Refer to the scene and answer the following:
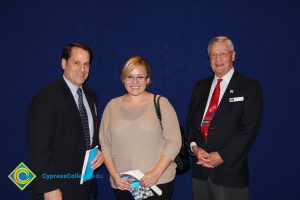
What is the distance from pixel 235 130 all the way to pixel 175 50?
3.90 feet

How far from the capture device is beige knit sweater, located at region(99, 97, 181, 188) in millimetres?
2090

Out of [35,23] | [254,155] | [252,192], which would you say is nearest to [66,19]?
[35,23]

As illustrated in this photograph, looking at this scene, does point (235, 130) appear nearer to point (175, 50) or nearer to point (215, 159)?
point (215, 159)

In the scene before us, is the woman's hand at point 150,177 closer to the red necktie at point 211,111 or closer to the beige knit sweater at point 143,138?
the beige knit sweater at point 143,138

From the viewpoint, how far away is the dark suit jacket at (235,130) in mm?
2162

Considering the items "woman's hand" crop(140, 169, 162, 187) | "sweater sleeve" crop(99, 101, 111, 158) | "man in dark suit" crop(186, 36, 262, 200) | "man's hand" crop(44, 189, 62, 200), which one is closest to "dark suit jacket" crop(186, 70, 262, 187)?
"man in dark suit" crop(186, 36, 262, 200)

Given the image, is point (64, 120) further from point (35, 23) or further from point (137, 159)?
point (35, 23)

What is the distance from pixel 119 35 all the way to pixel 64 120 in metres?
1.41

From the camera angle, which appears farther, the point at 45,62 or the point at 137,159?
the point at 45,62

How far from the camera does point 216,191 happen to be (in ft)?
7.53

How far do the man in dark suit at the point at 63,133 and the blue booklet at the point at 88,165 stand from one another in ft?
0.10

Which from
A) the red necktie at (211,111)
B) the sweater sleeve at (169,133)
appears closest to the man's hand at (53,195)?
the sweater sleeve at (169,133)

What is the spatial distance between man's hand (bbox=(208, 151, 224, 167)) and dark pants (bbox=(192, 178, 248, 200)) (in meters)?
0.21

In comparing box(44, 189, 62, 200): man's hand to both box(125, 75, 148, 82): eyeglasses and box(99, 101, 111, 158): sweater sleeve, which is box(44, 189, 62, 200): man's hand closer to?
box(99, 101, 111, 158): sweater sleeve
